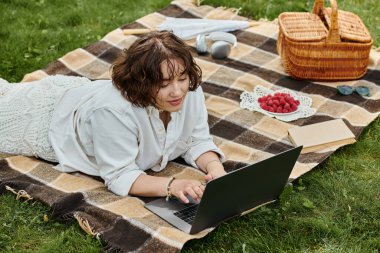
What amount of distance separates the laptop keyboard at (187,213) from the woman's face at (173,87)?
489 mm

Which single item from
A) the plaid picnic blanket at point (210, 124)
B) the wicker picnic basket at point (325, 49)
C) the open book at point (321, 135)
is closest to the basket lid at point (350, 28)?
the wicker picnic basket at point (325, 49)

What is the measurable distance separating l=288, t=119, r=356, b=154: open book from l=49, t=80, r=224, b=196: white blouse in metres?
0.55

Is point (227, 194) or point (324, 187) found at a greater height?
point (227, 194)

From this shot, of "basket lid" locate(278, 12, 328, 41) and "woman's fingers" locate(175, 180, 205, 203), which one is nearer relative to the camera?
"woman's fingers" locate(175, 180, 205, 203)

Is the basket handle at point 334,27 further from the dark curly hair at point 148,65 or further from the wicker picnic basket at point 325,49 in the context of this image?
the dark curly hair at point 148,65

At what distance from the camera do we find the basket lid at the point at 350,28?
14.0 feet

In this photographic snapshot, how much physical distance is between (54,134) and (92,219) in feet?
2.01

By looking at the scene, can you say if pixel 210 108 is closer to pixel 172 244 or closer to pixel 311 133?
pixel 311 133

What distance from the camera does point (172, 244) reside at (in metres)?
2.65

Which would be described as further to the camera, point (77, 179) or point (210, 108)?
point (210, 108)

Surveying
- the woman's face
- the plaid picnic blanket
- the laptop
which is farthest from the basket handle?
the woman's face

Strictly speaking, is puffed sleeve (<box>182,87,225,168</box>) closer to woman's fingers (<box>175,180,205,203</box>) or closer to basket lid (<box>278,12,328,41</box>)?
woman's fingers (<box>175,180,205,203</box>)

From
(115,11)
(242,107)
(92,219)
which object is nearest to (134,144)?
(92,219)

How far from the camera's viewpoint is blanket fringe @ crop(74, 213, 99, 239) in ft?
9.07
